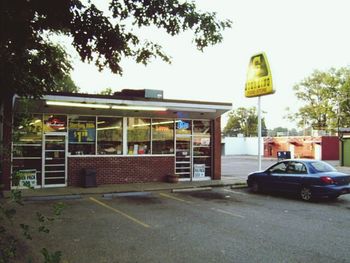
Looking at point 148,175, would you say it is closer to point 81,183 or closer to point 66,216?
point 81,183

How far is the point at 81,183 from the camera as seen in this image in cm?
1605

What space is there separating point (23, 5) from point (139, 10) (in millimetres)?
2370

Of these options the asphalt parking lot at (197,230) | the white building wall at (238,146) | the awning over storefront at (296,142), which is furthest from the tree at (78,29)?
the white building wall at (238,146)

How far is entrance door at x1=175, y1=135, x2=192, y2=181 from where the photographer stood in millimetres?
18670

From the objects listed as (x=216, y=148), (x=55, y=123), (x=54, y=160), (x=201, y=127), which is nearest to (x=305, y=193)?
(x=216, y=148)

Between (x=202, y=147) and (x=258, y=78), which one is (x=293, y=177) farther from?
(x=202, y=147)

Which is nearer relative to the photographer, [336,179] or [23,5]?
[23,5]

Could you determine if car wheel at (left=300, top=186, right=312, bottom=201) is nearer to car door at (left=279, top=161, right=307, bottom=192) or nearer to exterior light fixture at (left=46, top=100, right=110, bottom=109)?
car door at (left=279, top=161, right=307, bottom=192)

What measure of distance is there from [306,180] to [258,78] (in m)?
6.95

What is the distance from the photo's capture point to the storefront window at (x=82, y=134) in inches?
643

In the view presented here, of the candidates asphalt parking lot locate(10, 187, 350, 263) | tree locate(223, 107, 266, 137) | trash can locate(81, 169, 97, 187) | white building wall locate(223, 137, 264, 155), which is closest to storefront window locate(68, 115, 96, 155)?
trash can locate(81, 169, 97, 187)

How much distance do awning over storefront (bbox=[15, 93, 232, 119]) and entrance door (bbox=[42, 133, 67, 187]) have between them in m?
1.20

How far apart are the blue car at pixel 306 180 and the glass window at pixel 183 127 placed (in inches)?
200

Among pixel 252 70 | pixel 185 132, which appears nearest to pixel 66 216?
pixel 185 132
